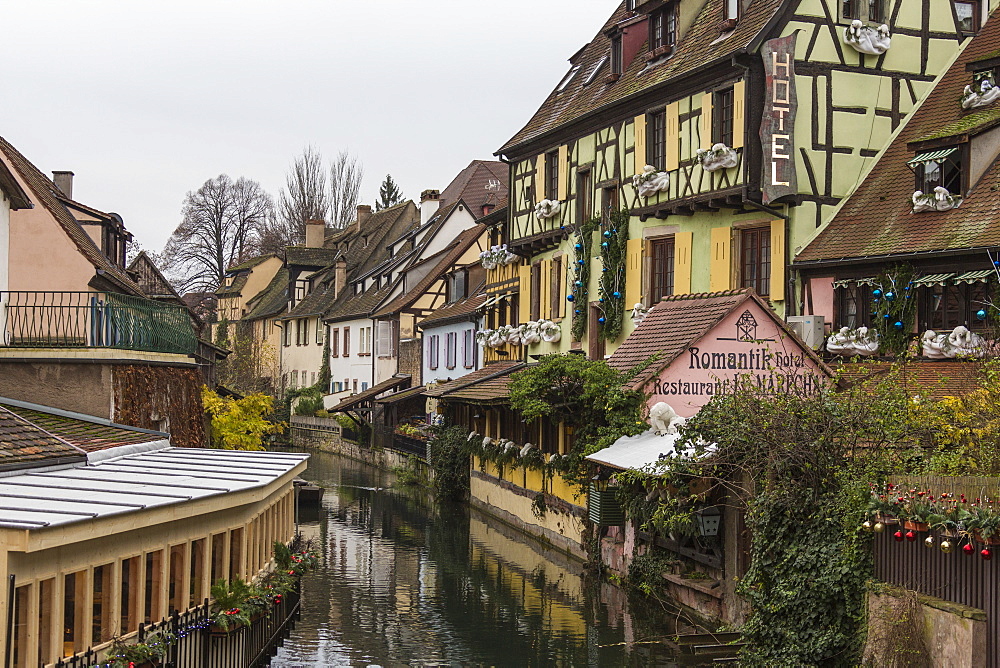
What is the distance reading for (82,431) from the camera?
15.0m

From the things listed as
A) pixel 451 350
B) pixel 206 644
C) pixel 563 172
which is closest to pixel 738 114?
pixel 563 172

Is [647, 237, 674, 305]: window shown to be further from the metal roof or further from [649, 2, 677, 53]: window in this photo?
the metal roof

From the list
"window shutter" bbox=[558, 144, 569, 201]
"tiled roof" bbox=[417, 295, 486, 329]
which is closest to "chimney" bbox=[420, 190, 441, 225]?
"tiled roof" bbox=[417, 295, 486, 329]

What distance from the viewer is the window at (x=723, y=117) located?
20344mm

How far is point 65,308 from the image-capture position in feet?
56.0

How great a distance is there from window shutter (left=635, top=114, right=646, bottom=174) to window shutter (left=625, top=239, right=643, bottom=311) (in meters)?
1.44

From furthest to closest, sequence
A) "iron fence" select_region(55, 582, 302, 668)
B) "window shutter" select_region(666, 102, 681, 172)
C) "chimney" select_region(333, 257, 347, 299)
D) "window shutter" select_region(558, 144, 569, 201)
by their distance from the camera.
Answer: "chimney" select_region(333, 257, 347, 299), "window shutter" select_region(558, 144, 569, 201), "window shutter" select_region(666, 102, 681, 172), "iron fence" select_region(55, 582, 302, 668)

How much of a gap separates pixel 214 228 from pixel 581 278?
4078 centimetres

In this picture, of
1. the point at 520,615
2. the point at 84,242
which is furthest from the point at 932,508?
the point at 84,242

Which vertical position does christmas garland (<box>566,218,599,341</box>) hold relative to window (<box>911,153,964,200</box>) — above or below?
below

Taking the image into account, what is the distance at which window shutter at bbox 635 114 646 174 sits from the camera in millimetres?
22891

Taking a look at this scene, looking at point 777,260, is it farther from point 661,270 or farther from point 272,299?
point 272,299

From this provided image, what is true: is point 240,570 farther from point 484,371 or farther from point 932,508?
point 484,371

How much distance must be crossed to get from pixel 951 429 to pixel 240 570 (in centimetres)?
717
